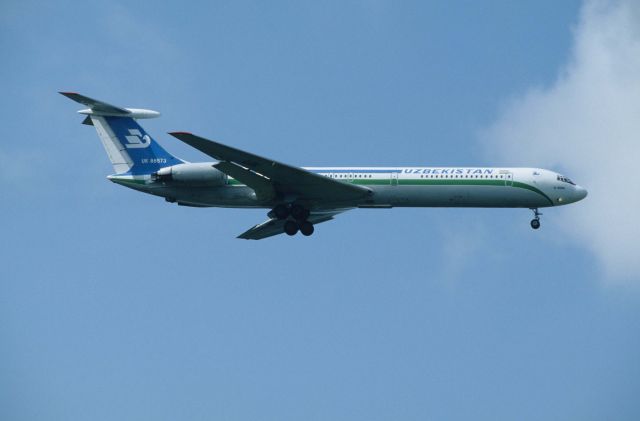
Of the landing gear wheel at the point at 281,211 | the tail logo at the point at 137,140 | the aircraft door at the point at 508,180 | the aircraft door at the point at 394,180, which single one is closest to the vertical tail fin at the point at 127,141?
the tail logo at the point at 137,140

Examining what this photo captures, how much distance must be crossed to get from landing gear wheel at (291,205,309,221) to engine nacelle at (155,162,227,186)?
2959 millimetres

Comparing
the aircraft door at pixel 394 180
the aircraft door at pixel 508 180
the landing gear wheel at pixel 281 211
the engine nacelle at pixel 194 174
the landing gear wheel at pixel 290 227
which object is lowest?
the landing gear wheel at pixel 290 227

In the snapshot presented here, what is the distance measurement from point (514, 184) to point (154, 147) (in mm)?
13661

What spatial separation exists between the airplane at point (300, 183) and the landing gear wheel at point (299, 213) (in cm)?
4

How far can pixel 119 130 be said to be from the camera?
39.5m

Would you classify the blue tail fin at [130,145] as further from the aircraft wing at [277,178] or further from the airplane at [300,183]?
the aircraft wing at [277,178]

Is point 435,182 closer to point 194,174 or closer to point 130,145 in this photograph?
point 194,174

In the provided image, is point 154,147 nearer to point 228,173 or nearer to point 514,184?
point 228,173

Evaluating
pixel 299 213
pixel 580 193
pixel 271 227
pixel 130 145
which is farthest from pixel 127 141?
pixel 580 193

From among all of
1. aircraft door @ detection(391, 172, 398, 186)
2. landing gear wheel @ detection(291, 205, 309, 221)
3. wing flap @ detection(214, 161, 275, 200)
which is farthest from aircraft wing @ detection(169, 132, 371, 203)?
aircraft door @ detection(391, 172, 398, 186)

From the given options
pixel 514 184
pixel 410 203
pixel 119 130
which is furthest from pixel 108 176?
pixel 514 184

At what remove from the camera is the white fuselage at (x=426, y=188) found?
3778 cm

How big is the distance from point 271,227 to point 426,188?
7402 millimetres

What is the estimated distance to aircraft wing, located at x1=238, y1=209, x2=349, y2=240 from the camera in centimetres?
4091
